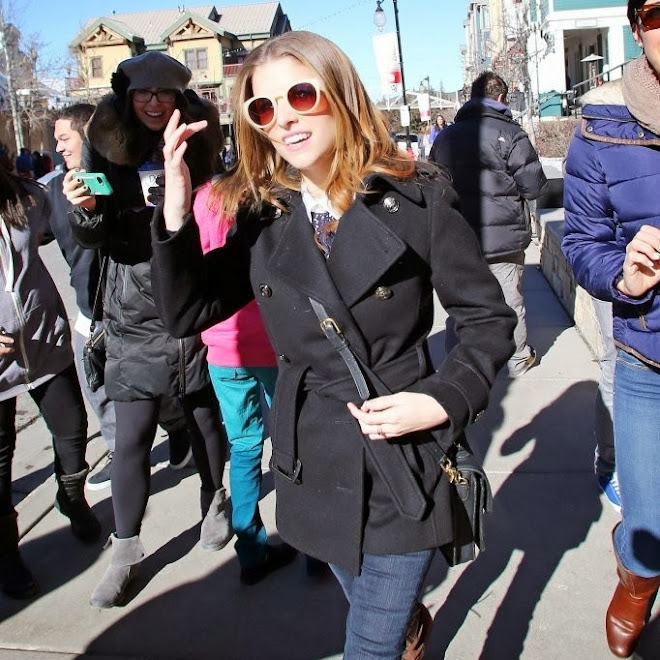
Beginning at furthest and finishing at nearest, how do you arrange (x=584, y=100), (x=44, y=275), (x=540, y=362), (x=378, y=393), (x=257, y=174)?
(x=540, y=362), (x=44, y=275), (x=584, y=100), (x=257, y=174), (x=378, y=393)

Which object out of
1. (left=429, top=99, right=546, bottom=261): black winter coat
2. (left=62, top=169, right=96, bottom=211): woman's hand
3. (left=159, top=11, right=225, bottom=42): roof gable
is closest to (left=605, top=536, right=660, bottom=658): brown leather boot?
(left=62, top=169, right=96, bottom=211): woman's hand

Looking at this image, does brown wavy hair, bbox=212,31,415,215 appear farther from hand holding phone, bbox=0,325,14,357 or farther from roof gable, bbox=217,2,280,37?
roof gable, bbox=217,2,280,37

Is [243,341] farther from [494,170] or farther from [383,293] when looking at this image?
[494,170]

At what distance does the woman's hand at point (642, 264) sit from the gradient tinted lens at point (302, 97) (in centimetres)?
88

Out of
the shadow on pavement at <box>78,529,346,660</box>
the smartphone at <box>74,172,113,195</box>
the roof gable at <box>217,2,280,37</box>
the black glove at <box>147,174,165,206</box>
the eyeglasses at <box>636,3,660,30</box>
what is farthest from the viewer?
the roof gable at <box>217,2,280,37</box>

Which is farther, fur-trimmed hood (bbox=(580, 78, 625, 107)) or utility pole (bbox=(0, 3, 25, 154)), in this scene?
utility pole (bbox=(0, 3, 25, 154))

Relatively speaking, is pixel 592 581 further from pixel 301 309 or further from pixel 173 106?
pixel 173 106

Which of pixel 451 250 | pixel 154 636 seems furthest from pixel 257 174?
pixel 154 636

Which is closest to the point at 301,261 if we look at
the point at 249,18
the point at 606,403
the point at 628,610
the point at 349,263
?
the point at 349,263

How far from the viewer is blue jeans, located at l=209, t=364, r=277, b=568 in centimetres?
318

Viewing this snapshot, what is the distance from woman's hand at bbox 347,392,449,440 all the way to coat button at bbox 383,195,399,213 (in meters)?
0.44

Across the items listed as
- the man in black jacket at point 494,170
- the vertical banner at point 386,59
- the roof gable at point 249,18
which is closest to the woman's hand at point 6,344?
the man in black jacket at point 494,170

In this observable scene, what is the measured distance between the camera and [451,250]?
182 cm

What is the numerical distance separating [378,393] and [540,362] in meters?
4.29
